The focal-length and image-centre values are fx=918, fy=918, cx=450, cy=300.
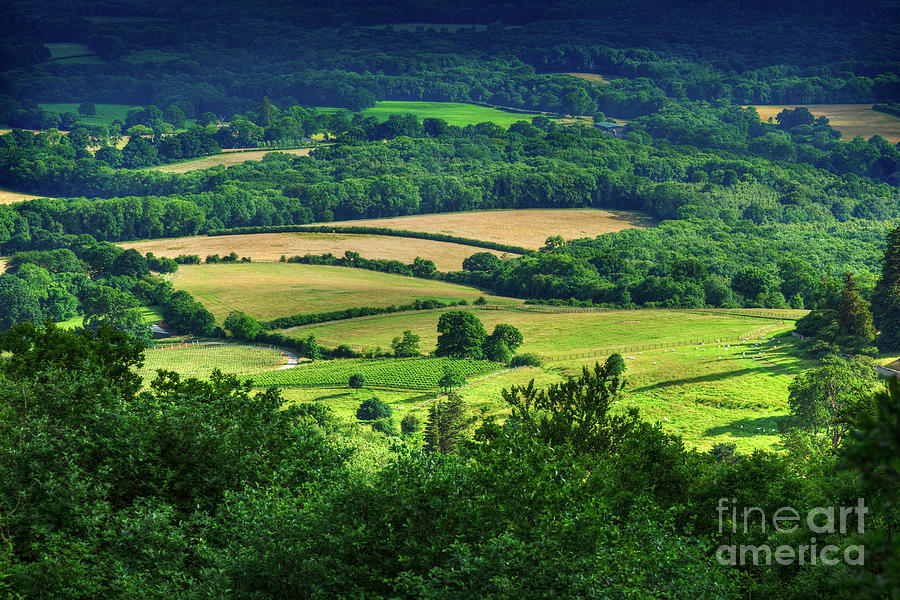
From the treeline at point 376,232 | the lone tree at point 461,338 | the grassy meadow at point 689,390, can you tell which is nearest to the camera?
the grassy meadow at point 689,390

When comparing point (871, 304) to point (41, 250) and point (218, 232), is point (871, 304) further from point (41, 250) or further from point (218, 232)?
point (41, 250)

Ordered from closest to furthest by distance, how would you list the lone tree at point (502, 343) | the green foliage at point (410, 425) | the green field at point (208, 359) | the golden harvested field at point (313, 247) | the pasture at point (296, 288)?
the green foliage at point (410, 425) → the green field at point (208, 359) → the lone tree at point (502, 343) → the pasture at point (296, 288) → the golden harvested field at point (313, 247)

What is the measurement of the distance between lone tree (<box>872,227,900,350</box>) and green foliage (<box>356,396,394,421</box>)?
2276 inches

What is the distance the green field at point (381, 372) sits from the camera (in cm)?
10106

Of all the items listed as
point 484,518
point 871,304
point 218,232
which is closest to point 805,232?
point 871,304

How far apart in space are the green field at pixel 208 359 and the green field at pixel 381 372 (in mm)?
5337

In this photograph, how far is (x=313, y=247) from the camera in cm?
17325

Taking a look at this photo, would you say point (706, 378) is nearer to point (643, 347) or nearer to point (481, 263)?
point (643, 347)

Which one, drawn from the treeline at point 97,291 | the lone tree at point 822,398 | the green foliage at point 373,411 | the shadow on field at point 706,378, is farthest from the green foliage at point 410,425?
the treeline at point 97,291

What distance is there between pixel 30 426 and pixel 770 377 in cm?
8045

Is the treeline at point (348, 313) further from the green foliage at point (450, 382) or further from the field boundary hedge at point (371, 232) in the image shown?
the field boundary hedge at point (371, 232)

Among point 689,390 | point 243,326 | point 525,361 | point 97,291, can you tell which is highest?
point 97,291

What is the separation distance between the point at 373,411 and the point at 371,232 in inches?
3928

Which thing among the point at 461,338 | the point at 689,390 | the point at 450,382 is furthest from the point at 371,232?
the point at 689,390
